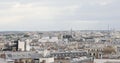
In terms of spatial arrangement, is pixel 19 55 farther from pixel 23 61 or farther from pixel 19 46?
pixel 19 46

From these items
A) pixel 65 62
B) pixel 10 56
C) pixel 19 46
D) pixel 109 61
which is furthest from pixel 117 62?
pixel 19 46

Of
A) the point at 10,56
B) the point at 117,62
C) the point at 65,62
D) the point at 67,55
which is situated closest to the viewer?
the point at 117,62

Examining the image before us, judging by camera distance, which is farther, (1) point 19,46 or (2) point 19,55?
(1) point 19,46

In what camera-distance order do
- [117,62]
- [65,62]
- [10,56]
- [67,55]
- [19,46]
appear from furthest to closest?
[19,46]
[67,55]
[10,56]
[65,62]
[117,62]

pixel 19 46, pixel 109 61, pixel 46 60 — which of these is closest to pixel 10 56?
pixel 46 60

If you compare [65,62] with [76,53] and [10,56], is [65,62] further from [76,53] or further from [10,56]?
[76,53]

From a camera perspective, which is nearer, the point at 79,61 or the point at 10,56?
the point at 79,61

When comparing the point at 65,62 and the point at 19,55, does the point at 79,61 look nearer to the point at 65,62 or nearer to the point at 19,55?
the point at 65,62

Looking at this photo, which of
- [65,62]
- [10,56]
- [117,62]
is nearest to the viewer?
[117,62]
